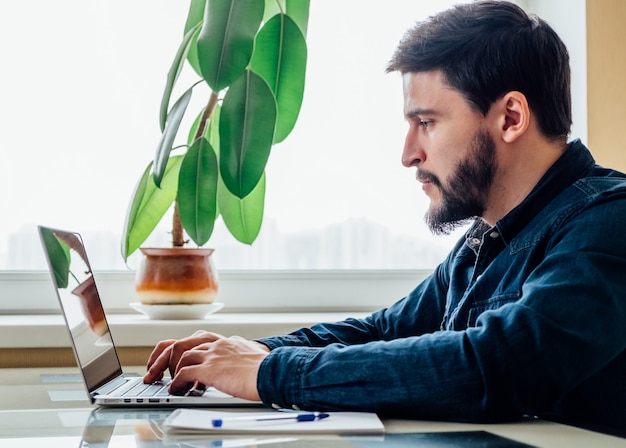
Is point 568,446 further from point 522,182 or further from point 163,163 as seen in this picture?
point 163,163

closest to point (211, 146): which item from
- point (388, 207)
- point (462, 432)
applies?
point (388, 207)

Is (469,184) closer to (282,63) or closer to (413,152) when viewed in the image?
(413,152)

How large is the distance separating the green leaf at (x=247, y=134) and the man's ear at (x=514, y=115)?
0.62 meters

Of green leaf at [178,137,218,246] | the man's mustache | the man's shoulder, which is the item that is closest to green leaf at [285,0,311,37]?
green leaf at [178,137,218,246]

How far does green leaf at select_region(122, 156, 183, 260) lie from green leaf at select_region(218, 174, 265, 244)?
4.6 inches

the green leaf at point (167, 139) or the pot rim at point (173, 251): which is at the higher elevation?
the green leaf at point (167, 139)

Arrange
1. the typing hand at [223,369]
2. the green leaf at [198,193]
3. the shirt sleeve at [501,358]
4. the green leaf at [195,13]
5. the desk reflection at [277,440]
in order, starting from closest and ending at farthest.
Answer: the desk reflection at [277,440] → the shirt sleeve at [501,358] → the typing hand at [223,369] → the green leaf at [198,193] → the green leaf at [195,13]

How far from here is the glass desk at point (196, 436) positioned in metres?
0.78

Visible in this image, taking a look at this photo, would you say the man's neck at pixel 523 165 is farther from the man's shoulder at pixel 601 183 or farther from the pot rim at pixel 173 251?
the pot rim at pixel 173 251

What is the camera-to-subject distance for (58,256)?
1180mm

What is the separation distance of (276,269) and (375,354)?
3.84ft

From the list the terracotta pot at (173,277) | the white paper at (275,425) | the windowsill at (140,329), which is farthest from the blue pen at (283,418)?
the terracotta pot at (173,277)

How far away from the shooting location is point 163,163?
1.65m

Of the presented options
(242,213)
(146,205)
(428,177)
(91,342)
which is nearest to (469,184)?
(428,177)
